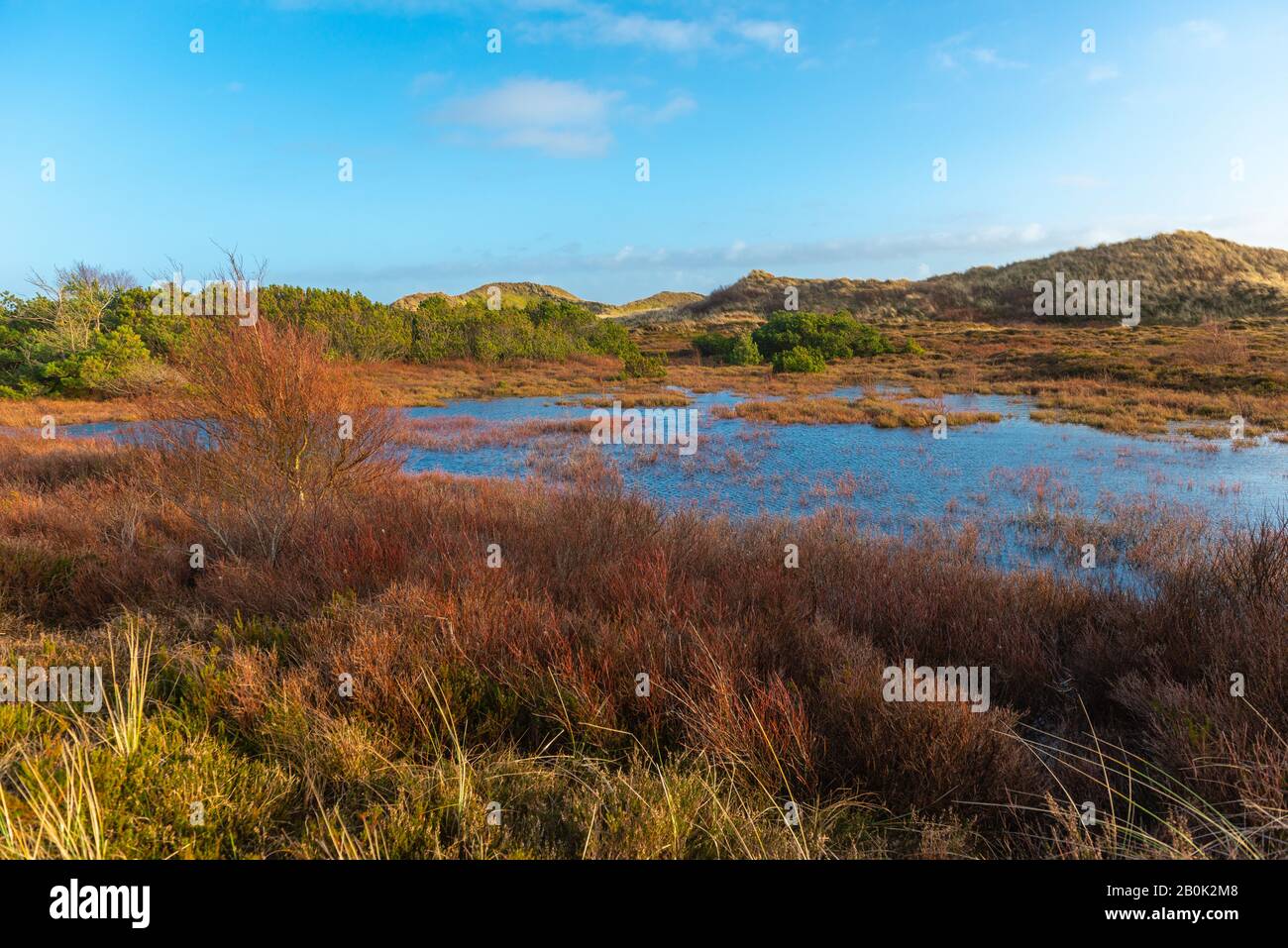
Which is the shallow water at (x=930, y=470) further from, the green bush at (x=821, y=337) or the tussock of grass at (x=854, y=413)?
the green bush at (x=821, y=337)

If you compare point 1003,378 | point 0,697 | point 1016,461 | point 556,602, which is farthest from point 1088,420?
point 0,697

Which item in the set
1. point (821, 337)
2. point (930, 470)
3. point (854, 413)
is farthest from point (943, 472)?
point (821, 337)

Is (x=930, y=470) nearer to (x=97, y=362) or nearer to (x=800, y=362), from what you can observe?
(x=800, y=362)

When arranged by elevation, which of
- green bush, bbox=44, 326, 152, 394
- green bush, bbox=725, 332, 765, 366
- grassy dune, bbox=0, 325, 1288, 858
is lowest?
grassy dune, bbox=0, 325, 1288, 858

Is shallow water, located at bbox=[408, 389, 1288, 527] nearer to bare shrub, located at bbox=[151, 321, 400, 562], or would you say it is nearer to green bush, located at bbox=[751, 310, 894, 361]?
bare shrub, located at bbox=[151, 321, 400, 562]

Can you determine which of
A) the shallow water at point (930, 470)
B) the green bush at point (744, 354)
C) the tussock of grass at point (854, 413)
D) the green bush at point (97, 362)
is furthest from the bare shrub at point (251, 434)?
the green bush at point (744, 354)

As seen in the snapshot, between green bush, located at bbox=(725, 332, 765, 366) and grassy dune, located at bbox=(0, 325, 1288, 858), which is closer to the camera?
grassy dune, located at bbox=(0, 325, 1288, 858)

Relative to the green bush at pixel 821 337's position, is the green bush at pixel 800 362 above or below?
below

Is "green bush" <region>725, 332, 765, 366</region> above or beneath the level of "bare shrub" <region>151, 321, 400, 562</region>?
above

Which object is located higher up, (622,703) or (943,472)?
(943,472)

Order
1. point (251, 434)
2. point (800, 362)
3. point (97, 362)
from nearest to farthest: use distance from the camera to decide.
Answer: point (251, 434) → point (97, 362) → point (800, 362)

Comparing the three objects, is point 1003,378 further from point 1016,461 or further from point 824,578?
point 824,578

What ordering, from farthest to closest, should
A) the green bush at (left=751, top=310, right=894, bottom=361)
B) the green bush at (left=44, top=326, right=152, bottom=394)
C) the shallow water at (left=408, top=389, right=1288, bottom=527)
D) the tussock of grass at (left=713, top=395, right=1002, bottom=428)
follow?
the green bush at (left=751, top=310, right=894, bottom=361), the green bush at (left=44, top=326, right=152, bottom=394), the tussock of grass at (left=713, top=395, right=1002, bottom=428), the shallow water at (left=408, top=389, right=1288, bottom=527)

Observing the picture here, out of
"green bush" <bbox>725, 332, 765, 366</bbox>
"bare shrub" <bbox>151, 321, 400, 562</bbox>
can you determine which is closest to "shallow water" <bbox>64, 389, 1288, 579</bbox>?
"bare shrub" <bbox>151, 321, 400, 562</bbox>
